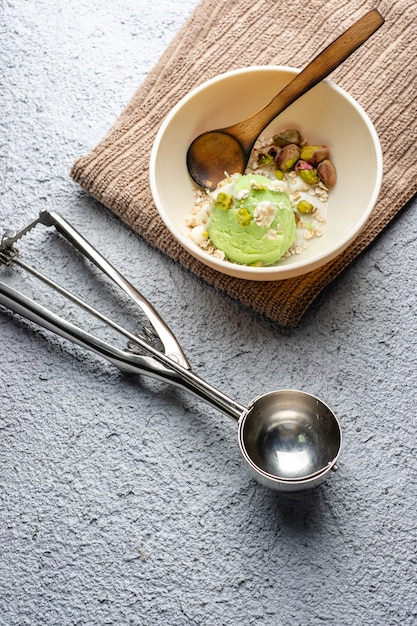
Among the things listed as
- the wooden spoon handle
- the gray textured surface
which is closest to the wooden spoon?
the wooden spoon handle

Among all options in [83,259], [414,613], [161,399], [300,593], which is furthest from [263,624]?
[83,259]

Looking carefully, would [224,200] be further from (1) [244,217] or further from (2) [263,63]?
(2) [263,63]

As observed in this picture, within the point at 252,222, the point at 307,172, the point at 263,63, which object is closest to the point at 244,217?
the point at 252,222

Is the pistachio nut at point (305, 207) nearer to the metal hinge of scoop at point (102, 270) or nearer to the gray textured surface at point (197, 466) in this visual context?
the gray textured surface at point (197, 466)

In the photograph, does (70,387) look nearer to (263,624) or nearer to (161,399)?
(161,399)

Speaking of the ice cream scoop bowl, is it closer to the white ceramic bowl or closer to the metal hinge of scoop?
the metal hinge of scoop

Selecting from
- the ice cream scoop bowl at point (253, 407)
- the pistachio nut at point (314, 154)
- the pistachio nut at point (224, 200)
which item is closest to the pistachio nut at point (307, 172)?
the pistachio nut at point (314, 154)

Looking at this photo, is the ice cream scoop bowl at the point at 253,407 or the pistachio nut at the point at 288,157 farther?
the pistachio nut at the point at 288,157
